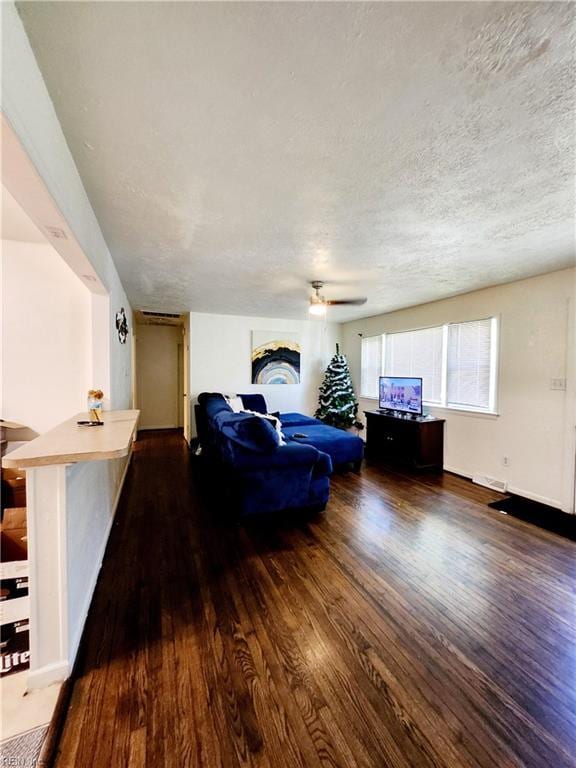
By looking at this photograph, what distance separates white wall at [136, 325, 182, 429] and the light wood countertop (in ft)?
18.5

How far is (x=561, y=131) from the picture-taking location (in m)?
1.36

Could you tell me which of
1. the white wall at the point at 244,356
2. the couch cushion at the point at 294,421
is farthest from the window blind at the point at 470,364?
the white wall at the point at 244,356

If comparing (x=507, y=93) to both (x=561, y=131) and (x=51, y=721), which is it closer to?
(x=561, y=131)

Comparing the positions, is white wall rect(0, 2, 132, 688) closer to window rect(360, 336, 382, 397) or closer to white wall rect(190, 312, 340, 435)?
white wall rect(190, 312, 340, 435)

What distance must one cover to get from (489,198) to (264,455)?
245cm

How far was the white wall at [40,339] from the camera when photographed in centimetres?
227

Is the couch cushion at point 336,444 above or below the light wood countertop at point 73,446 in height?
below

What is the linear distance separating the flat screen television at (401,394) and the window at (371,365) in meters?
0.71

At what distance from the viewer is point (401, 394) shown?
488 cm

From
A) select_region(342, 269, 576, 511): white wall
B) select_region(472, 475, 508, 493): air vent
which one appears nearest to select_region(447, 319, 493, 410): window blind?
select_region(342, 269, 576, 511): white wall

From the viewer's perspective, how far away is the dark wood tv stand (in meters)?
4.34

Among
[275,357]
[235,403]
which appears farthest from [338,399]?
[235,403]

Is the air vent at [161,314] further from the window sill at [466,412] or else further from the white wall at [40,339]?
the window sill at [466,412]

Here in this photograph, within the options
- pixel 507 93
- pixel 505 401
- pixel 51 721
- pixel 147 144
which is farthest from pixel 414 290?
pixel 51 721
